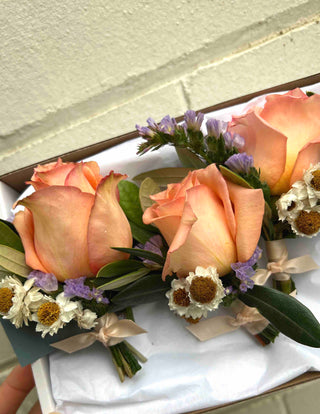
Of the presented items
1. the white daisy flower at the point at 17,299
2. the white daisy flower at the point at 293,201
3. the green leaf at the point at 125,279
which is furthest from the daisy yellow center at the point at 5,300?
the white daisy flower at the point at 293,201

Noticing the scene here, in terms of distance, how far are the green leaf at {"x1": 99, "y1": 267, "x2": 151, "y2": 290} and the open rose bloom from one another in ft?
0.08

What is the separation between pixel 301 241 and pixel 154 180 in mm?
199

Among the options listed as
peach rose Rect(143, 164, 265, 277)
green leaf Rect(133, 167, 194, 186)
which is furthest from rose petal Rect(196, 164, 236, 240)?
green leaf Rect(133, 167, 194, 186)

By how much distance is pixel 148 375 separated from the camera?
48 cm

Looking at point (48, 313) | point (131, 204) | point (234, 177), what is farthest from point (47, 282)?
point (234, 177)

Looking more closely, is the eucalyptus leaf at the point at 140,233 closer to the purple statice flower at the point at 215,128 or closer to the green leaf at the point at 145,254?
the green leaf at the point at 145,254

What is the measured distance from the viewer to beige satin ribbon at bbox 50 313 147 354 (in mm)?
458

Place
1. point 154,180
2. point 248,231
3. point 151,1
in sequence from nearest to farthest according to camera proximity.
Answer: point 248,231, point 154,180, point 151,1

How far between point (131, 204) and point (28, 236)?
13 centimetres

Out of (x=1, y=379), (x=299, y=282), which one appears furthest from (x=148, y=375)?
(x=1, y=379)

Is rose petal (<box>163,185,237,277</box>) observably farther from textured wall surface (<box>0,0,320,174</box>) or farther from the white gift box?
textured wall surface (<box>0,0,320,174</box>)

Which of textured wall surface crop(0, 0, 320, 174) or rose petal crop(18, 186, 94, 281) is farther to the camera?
textured wall surface crop(0, 0, 320, 174)

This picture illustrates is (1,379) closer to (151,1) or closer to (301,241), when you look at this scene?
(301,241)

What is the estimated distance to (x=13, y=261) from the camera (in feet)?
1.50
